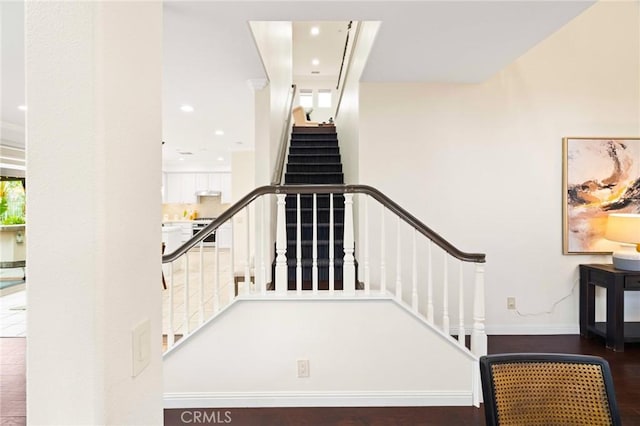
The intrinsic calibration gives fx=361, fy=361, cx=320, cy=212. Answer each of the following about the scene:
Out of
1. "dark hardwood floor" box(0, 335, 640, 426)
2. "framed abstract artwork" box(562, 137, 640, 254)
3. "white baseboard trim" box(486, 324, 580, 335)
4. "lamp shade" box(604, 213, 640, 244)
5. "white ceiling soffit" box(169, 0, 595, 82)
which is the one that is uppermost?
"white ceiling soffit" box(169, 0, 595, 82)

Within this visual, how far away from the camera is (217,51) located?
2924mm

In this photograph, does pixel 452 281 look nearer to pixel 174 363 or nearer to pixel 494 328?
→ pixel 494 328

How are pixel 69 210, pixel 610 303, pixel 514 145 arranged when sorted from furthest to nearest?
pixel 514 145 < pixel 610 303 < pixel 69 210

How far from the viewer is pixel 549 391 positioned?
50.9 inches

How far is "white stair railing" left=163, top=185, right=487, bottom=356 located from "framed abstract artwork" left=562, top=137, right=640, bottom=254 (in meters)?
1.22

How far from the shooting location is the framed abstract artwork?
150 inches

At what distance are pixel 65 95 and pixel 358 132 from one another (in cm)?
322

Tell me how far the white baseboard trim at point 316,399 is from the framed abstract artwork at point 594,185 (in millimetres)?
2304

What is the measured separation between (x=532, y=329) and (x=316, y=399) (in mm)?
2589

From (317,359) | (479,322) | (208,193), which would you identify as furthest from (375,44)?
(208,193)

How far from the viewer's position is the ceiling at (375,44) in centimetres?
228

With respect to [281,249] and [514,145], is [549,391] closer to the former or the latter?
[281,249]

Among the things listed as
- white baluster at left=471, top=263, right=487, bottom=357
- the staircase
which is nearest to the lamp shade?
white baluster at left=471, top=263, right=487, bottom=357

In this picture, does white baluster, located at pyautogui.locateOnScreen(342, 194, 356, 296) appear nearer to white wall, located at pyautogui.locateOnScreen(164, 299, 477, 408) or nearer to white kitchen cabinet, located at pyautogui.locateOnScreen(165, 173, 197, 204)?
white wall, located at pyautogui.locateOnScreen(164, 299, 477, 408)
